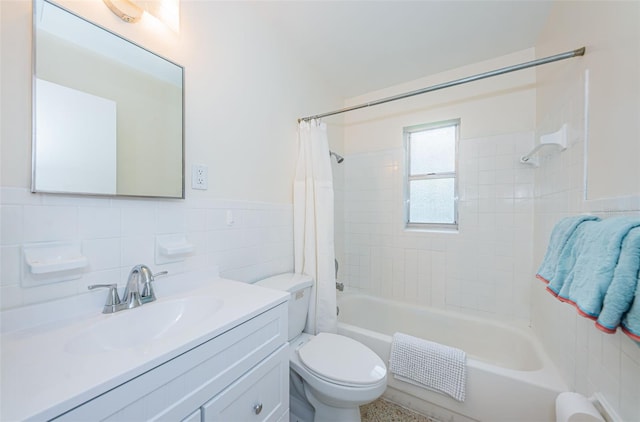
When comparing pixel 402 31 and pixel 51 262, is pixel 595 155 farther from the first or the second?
pixel 51 262

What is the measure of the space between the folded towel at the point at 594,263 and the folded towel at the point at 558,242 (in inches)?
1.8

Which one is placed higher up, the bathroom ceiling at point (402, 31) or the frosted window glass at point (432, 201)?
the bathroom ceiling at point (402, 31)

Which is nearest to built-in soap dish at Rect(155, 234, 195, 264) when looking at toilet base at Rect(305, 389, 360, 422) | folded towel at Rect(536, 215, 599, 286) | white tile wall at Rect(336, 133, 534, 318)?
toilet base at Rect(305, 389, 360, 422)

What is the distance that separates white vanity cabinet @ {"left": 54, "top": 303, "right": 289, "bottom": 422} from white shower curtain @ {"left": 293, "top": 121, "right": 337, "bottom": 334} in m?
0.66

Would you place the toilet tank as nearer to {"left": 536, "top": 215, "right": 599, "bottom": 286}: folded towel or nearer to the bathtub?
the bathtub

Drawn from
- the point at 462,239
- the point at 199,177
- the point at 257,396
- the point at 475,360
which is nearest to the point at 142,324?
the point at 257,396

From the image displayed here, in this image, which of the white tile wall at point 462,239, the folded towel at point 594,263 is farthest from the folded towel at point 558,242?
the white tile wall at point 462,239

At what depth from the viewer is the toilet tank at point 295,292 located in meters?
1.46

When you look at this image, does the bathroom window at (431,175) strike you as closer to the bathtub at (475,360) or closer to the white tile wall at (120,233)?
the bathtub at (475,360)

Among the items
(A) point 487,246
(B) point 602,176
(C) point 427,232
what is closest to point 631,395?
(B) point 602,176

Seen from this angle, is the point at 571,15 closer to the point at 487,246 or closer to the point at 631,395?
the point at 487,246

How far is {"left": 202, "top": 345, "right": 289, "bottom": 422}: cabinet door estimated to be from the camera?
0.74 metres

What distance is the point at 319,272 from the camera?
1.70 metres

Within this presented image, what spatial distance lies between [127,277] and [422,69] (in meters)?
2.46
